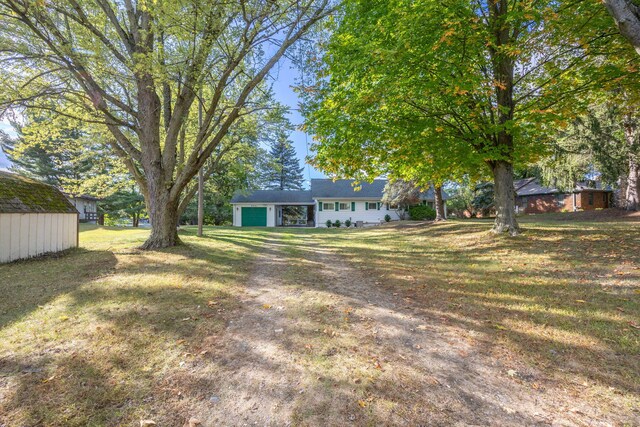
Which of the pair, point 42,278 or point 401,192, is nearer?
point 42,278

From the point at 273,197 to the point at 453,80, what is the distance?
23809 millimetres

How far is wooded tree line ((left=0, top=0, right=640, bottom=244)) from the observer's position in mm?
7082

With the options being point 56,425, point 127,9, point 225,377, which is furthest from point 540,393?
point 127,9

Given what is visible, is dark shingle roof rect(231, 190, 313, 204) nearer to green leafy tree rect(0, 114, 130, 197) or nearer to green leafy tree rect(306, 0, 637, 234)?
green leafy tree rect(0, 114, 130, 197)

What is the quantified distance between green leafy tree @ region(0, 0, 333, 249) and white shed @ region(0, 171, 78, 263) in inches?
91.1

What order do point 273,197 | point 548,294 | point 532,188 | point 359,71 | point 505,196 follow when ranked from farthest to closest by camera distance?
1. point 532,188
2. point 273,197
3. point 505,196
4. point 359,71
5. point 548,294

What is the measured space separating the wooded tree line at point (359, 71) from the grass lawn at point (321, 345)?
4.21 metres

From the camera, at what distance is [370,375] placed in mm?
2686

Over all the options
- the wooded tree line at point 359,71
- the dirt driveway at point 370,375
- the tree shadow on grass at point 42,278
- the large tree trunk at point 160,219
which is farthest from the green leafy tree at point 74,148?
the dirt driveway at point 370,375

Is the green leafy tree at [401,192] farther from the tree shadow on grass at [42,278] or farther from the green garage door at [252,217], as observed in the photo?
the tree shadow on grass at [42,278]

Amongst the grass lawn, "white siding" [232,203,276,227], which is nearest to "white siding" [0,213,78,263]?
the grass lawn

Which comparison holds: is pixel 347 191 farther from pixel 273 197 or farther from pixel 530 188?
pixel 530 188

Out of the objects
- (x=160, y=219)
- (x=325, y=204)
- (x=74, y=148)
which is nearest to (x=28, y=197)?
(x=160, y=219)

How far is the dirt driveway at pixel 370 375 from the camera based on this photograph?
2193 millimetres
